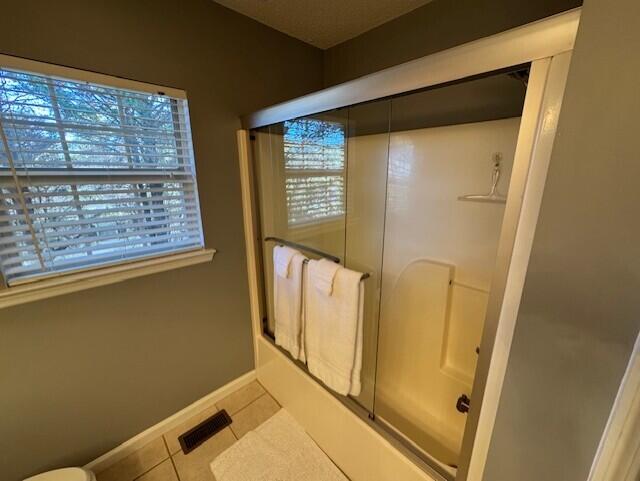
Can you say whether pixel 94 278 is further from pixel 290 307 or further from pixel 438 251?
pixel 438 251

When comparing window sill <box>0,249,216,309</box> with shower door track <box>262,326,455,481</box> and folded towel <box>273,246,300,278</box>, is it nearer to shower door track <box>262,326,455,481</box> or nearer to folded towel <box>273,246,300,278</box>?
folded towel <box>273,246,300,278</box>

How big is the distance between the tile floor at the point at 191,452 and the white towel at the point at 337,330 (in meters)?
0.60

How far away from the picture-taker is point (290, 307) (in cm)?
149

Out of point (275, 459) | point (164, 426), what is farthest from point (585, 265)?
point (164, 426)

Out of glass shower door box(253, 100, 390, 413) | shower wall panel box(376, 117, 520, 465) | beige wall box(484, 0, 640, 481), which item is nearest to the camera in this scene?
beige wall box(484, 0, 640, 481)

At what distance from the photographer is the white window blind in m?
0.97

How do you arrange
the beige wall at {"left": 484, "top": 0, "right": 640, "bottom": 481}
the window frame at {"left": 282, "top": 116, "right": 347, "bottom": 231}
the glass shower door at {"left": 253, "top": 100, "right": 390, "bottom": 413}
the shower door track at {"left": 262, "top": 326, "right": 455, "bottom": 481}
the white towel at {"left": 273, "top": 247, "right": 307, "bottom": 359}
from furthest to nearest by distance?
the window frame at {"left": 282, "top": 116, "right": 347, "bottom": 231}, the glass shower door at {"left": 253, "top": 100, "right": 390, "bottom": 413}, the white towel at {"left": 273, "top": 247, "right": 307, "bottom": 359}, the shower door track at {"left": 262, "top": 326, "right": 455, "bottom": 481}, the beige wall at {"left": 484, "top": 0, "right": 640, "bottom": 481}

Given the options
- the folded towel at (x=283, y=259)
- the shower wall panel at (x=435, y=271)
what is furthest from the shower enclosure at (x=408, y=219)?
the folded towel at (x=283, y=259)

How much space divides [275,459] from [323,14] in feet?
7.94

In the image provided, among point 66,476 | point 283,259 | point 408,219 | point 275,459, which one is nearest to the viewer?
point 66,476

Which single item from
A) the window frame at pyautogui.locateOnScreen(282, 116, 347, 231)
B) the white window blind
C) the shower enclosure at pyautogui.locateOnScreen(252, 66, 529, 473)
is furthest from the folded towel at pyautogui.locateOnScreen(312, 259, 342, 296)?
the white window blind

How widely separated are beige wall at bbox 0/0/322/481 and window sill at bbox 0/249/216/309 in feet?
0.16

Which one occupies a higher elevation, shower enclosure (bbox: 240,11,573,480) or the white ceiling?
the white ceiling

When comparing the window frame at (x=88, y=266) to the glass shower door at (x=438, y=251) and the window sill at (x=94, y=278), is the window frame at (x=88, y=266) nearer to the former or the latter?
the window sill at (x=94, y=278)
